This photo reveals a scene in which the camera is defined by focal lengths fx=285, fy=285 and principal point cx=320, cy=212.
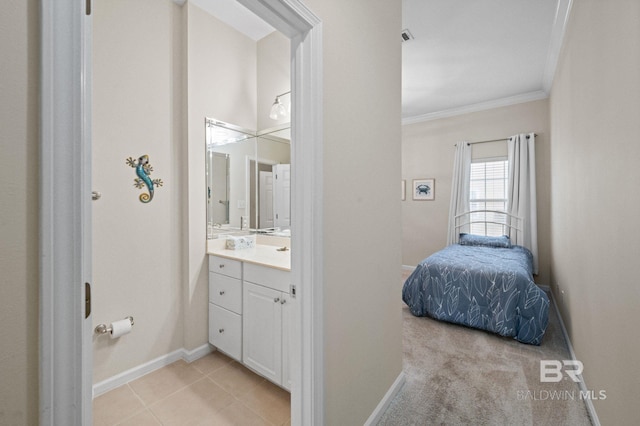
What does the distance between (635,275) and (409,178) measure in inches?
176

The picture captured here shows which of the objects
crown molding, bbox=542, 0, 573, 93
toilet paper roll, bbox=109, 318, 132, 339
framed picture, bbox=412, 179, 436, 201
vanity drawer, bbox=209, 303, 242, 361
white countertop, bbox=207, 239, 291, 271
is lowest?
vanity drawer, bbox=209, 303, 242, 361

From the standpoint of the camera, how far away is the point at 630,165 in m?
1.22

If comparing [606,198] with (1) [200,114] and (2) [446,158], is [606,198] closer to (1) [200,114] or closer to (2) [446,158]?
(1) [200,114]

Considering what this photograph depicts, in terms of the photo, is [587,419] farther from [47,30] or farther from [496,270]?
[47,30]

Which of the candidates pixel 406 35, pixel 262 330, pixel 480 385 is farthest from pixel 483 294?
pixel 406 35

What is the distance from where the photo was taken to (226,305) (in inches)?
89.9

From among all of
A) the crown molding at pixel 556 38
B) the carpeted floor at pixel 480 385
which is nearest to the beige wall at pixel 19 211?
the carpeted floor at pixel 480 385

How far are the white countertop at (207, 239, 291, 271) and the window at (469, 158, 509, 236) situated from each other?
3.62 metres

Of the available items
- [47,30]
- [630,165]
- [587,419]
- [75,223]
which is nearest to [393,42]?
[630,165]

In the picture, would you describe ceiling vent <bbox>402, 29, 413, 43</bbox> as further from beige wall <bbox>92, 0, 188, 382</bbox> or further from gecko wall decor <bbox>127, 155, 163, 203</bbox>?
gecko wall decor <bbox>127, 155, 163, 203</bbox>

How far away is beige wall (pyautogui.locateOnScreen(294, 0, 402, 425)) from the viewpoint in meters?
1.34

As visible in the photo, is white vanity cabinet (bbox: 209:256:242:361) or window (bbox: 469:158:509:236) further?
window (bbox: 469:158:509:236)

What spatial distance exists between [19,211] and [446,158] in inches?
215

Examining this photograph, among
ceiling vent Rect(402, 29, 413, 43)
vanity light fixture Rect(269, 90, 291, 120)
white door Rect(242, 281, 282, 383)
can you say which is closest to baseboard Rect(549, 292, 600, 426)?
white door Rect(242, 281, 282, 383)
